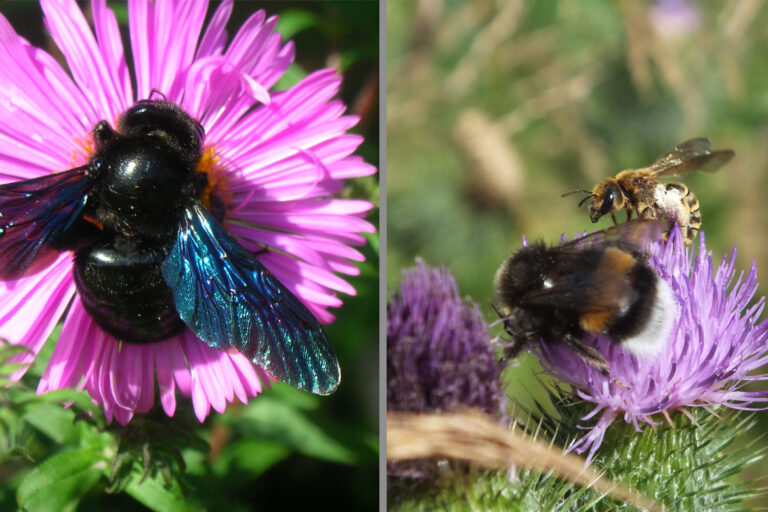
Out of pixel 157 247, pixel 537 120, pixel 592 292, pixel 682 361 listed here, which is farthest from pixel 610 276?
pixel 537 120

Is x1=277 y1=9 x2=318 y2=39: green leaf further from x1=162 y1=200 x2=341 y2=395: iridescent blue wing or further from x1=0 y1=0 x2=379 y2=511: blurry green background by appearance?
x1=162 y1=200 x2=341 y2=395: iridescent blue wing

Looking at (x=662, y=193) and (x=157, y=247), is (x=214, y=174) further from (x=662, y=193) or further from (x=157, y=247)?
(x=662, y=193)

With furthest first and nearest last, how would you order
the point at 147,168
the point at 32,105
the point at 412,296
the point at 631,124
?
the point at 631,124
the point at 412,296
the point at 32,105
the point at 147,168

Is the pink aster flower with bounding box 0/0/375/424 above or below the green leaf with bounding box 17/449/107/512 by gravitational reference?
above

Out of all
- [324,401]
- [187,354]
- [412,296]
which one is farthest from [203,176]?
[324,401]

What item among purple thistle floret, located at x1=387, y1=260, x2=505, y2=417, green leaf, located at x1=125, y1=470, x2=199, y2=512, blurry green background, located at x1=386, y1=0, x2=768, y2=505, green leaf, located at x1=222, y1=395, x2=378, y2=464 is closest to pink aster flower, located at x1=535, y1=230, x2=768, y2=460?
purple thistle floret, located at x1=387, y1=260, x2=505, y2=417

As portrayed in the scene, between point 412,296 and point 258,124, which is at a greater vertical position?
point 258,124

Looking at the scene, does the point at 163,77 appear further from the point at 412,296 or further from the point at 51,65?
the point at 412,296
